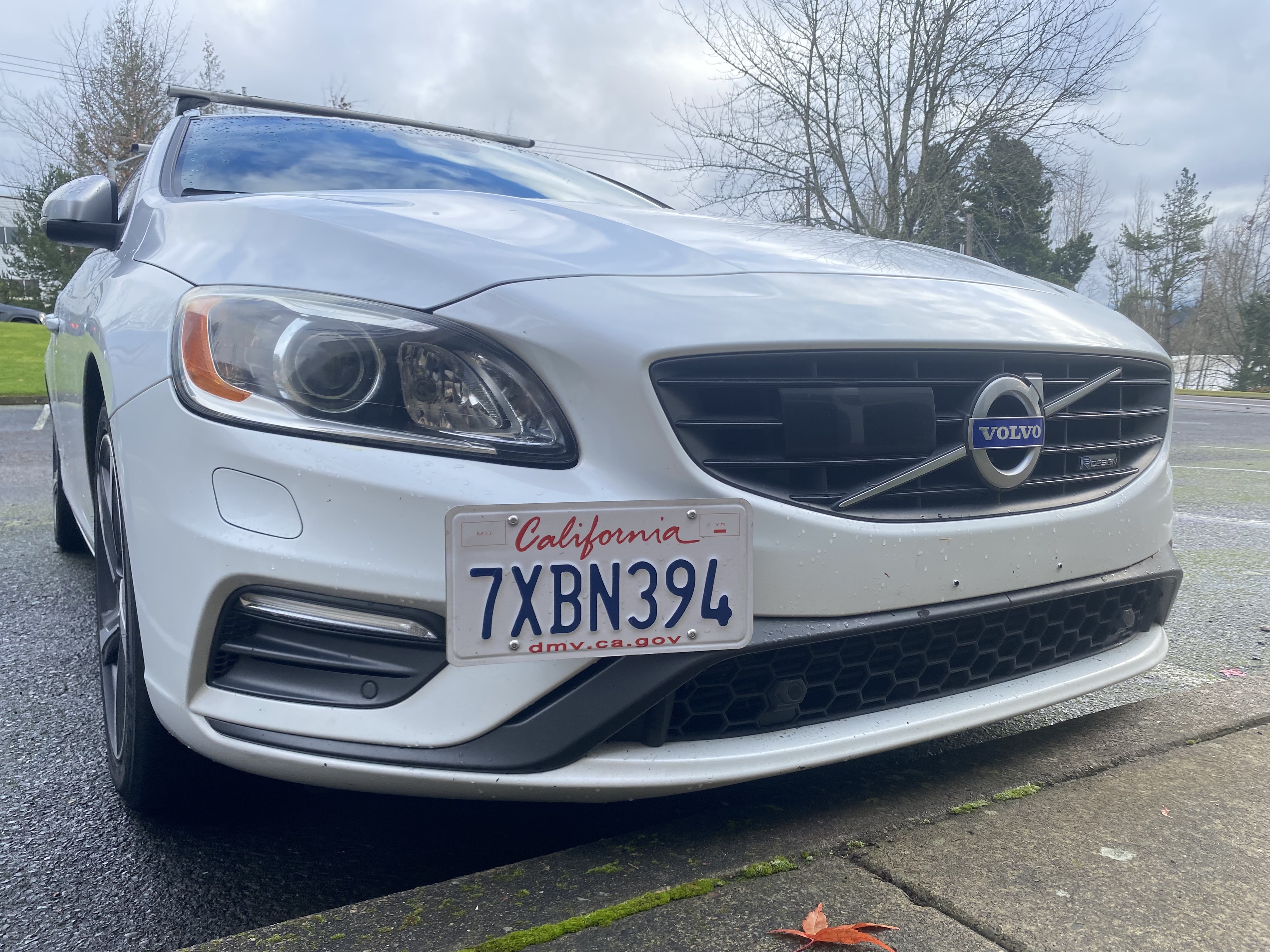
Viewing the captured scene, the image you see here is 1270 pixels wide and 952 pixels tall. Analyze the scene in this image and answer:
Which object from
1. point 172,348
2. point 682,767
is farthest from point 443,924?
point 172,348

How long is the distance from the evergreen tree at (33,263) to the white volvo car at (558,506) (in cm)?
3490

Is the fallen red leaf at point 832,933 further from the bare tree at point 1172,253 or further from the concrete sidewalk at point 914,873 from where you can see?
the bare tree at point 1172,253

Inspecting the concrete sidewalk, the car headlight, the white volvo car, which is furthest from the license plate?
the concrete sidewalk

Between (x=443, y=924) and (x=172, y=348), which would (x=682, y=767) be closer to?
(x=443, y=924)

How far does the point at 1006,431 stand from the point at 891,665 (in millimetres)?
452

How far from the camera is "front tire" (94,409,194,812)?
1.63 metres

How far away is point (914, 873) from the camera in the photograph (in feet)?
4.89

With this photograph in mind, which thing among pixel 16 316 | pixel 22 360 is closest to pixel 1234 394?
pixel 22 360

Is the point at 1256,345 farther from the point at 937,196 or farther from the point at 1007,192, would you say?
the point at 937,196

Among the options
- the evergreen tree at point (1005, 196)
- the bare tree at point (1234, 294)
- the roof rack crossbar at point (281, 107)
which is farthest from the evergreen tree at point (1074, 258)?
the roof rack crossbar at point (281, 107)

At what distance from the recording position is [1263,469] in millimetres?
7754

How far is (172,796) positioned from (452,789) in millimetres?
631

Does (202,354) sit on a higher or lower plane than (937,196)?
lower

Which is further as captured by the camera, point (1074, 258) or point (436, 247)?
point (1074, 258)
